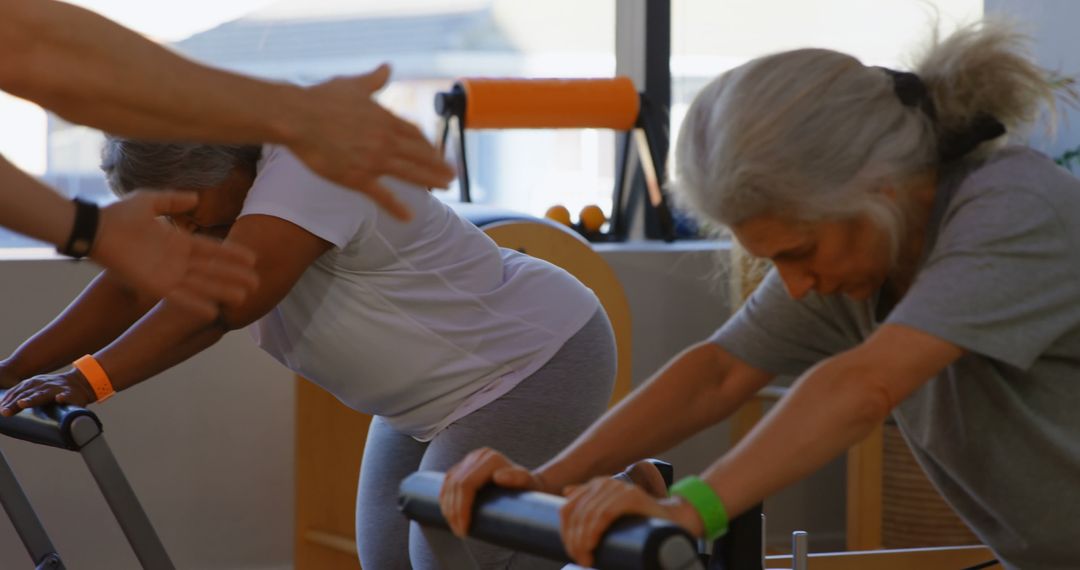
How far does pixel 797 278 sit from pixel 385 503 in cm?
97

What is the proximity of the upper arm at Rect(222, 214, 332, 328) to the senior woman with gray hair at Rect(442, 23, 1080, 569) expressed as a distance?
58 cm

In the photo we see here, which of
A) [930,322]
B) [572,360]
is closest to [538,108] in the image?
[572,360]

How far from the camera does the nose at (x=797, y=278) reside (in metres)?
1.41

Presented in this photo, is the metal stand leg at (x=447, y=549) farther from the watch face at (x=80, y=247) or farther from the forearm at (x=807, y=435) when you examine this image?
the watch face at (x=80, y=247)

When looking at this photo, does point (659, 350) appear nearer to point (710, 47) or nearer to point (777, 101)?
point (710, 47)

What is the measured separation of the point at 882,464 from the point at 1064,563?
2.31 metres

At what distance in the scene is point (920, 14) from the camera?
15.2 feet

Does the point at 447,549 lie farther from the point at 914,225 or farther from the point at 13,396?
the point at 13,396

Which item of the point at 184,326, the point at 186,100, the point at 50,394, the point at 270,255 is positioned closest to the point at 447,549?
the point at 186,100

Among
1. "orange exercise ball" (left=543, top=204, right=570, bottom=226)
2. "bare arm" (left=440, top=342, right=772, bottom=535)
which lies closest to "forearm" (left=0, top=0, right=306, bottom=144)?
"bare arm" (left=440, top=342, right=772, bottom=535)

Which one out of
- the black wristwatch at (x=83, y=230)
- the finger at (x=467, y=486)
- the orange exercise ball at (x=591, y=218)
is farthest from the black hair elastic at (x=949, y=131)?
the orange exercise ball at (x=591, y=218)

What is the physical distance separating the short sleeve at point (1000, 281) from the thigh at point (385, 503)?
1072 mm

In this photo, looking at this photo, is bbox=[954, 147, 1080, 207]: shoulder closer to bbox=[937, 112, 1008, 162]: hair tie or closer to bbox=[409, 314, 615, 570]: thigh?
bbox=[937, 112, 1008, 162]: hair tie

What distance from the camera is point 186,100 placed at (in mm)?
1242
